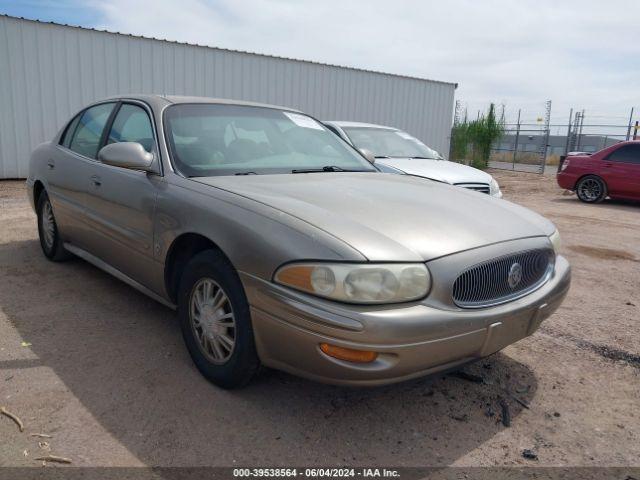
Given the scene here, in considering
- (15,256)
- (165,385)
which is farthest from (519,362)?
(15,256)

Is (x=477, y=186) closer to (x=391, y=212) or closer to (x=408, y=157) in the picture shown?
(x=408, y=157)

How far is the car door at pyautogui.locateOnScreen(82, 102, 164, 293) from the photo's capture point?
3.10 metres

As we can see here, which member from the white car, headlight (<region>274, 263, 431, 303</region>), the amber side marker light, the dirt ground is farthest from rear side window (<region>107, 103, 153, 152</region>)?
the white car

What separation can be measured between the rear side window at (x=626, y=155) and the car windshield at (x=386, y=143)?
5.06 meters

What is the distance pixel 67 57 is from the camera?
36.3 feet

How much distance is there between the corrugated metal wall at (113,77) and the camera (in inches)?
422

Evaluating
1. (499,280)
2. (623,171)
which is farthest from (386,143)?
(623,171)

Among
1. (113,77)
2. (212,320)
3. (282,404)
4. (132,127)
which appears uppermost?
(113,77)

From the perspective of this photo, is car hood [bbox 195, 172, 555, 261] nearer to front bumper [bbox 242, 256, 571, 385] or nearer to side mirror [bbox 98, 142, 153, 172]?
front bumper [bbox 242, 256, 571, 385]

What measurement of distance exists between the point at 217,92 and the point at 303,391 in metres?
11.6

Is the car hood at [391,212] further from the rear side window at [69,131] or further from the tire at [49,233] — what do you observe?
the tire at [49,233]

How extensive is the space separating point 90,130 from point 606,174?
10.4m

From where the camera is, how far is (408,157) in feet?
25.3

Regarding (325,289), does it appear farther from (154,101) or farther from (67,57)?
(67,57)
